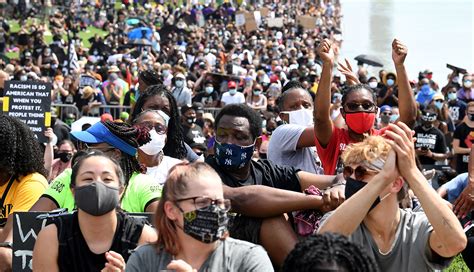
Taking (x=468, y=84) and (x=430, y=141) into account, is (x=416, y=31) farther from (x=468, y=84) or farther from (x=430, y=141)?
(x=430, y=141)

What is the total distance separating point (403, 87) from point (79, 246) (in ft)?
9.13

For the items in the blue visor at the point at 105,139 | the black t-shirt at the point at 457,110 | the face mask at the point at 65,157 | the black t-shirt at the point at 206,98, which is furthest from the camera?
the black t-shirt at the point at 206,98

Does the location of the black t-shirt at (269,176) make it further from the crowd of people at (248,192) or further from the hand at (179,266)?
the hand at (179,266)

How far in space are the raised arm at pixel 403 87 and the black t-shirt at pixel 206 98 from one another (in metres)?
14.9

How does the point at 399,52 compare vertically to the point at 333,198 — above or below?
above

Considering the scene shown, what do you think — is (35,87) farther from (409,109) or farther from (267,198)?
(267,198)

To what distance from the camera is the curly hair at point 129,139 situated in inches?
241

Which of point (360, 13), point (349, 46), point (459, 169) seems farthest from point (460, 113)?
point (360, 13)

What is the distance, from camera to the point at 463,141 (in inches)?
569

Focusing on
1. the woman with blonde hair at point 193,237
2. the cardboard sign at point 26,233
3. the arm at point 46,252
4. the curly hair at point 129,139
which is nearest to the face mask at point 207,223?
the woman with blonde hair at point 193,237

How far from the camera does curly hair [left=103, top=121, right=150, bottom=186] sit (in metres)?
6.11

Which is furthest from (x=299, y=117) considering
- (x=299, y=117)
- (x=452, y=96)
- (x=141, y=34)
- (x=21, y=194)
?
(x=141, y=34)

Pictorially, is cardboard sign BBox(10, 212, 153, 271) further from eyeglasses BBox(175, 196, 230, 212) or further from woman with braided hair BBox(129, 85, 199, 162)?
woman with braided hair BBox(129, 85, 199, 162)

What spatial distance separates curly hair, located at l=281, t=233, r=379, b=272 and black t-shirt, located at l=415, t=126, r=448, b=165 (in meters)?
11.0
